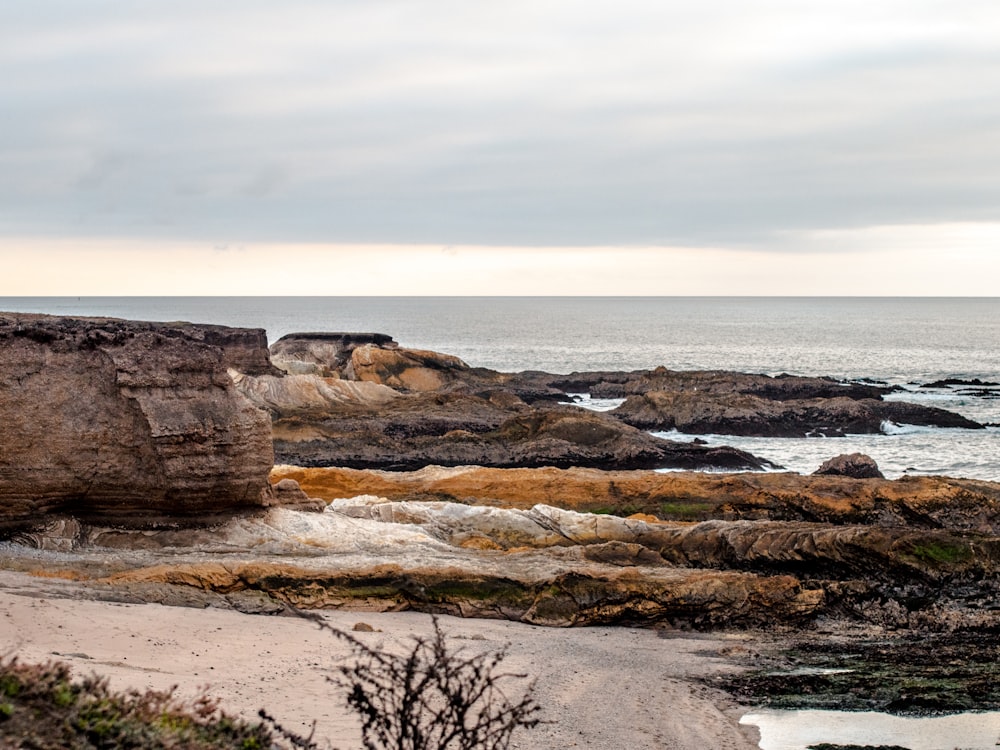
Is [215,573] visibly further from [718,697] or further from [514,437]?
[514,437]

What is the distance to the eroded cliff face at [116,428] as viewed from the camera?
19.5 m

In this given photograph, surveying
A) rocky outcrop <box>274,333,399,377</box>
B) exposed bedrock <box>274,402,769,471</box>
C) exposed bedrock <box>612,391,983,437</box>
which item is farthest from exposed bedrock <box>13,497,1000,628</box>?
rocky outcrop <box>274,333,399,377</box>

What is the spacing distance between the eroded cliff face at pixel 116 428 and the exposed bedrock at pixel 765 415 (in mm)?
32426

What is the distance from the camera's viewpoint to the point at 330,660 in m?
15.2

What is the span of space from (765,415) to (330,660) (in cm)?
3896

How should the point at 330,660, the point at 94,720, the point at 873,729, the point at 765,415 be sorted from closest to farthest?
the point at 94,720, the point at 873,729, the point at 330,660, the point at 765,415

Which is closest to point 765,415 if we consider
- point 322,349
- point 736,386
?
point 736,386

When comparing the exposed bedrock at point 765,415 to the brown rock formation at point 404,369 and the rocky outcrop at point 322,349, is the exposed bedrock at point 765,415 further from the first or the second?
the rocky outcrop at point 322,349

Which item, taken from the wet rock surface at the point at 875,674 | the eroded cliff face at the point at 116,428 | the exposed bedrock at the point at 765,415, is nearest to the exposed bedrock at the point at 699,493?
the wet rock surface at the point at 875,674

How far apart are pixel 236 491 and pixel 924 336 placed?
134 m

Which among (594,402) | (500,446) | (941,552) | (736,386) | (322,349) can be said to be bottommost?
(594,402)

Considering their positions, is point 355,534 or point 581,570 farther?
point 355,534

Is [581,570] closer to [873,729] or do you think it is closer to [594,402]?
[873,729]

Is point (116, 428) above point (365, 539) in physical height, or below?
above
